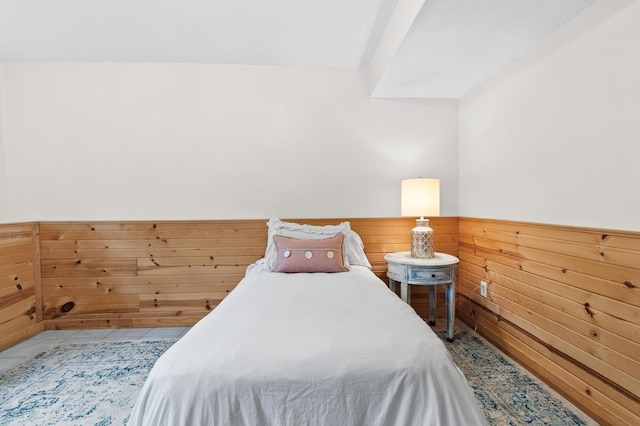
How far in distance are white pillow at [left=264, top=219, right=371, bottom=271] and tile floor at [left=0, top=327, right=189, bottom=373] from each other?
1.14m

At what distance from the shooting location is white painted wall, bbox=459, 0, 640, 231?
1433mm

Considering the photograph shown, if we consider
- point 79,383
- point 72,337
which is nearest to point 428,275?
point 79,383

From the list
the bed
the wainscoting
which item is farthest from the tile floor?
the bed

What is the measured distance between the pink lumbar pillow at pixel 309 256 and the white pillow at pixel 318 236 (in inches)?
4.1

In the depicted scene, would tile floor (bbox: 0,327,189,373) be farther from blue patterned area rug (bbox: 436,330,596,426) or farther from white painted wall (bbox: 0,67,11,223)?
blue patterned area rug (bbox: 436,330,596,426)

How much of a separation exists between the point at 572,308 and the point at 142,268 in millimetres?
3183

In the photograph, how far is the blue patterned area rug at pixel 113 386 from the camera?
1.64 metres

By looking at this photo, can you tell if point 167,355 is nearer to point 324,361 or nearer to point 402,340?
point 324,361

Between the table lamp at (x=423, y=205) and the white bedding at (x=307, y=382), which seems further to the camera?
the table lamp at (x=423, y=205)

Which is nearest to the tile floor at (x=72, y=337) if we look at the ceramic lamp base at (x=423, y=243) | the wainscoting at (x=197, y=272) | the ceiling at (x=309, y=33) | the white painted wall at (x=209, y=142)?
the wainscoting at (x=197, y=272)

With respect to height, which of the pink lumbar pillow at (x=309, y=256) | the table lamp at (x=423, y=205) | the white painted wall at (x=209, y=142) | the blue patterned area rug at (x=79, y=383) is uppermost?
the white painted wall at (x=209, y=142)

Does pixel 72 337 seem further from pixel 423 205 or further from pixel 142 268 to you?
pixel 423 205

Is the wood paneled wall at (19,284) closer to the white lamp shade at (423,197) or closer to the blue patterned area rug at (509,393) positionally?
the white lamp shade at (423,197)

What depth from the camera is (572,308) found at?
173 cm
